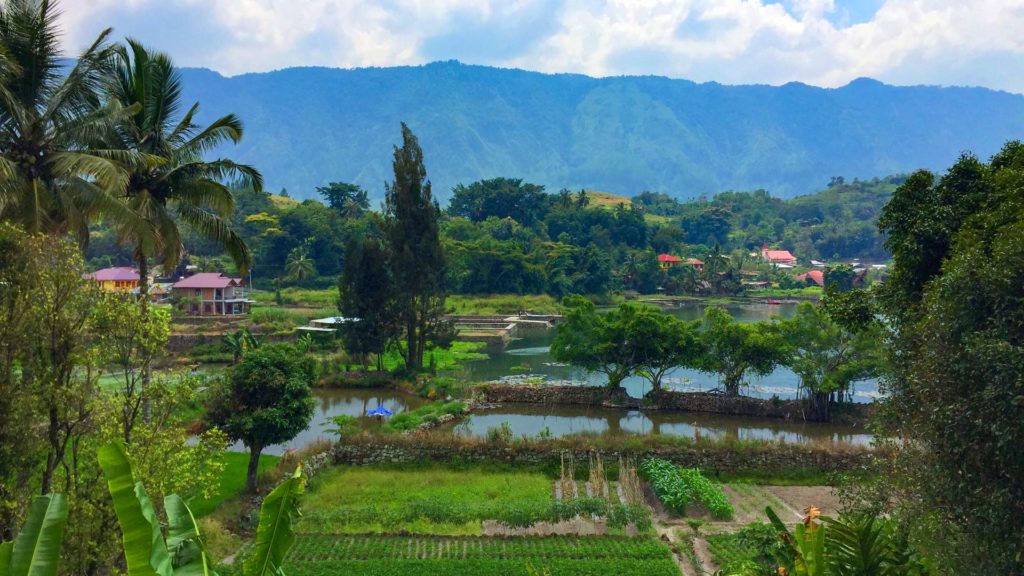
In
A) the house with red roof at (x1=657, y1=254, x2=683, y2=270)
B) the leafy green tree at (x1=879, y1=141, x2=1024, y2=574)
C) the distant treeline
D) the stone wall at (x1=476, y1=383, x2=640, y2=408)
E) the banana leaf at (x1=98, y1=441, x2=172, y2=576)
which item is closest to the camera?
the banana leaf at (x1=98, y1=441, x2=172, y2=576)

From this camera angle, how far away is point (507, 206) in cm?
8925

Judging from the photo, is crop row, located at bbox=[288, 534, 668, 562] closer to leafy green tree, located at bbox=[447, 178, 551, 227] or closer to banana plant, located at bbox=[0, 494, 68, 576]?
banana plant, located at bbox=[0, 494, 68, 576]

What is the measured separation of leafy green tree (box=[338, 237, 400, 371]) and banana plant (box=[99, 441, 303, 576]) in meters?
26.3

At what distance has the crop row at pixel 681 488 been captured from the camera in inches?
627

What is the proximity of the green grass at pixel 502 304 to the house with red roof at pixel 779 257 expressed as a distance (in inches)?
1776

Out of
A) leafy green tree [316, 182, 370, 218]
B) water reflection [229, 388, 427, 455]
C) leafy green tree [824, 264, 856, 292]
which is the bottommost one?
water reflection [229, 388, 427, 455]

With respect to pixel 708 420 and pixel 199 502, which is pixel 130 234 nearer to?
pixel 199 502

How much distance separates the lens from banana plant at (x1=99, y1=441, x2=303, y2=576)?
16.3 ft

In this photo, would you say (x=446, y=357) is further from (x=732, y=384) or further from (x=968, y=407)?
(x=968, y=407)

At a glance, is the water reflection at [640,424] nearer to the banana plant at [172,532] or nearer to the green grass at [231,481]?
the green grass at [231,481]

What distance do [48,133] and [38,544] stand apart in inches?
293

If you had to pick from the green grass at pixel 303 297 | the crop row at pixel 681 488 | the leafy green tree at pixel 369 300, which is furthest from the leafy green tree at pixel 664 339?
the green grass at pixel 303 297

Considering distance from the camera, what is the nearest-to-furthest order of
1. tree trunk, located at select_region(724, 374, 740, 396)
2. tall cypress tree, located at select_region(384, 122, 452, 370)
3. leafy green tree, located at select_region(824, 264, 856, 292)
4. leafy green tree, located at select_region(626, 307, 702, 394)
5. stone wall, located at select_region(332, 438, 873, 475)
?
stone wall, located at select_region(332, 438, 873, 475) < leafy green tree, located at select_region(626, 307, 702, 394) < tree trunk, located at select_region(724, 374, 740, 396) < tall cypress tree, located at select_region(384, 122, 452, 370) < leafy green tree, located at select_region(824, 264, 856, 292)

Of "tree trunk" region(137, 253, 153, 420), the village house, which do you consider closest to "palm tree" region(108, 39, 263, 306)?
"tree trunk" region(137, 253, 153, 420)
